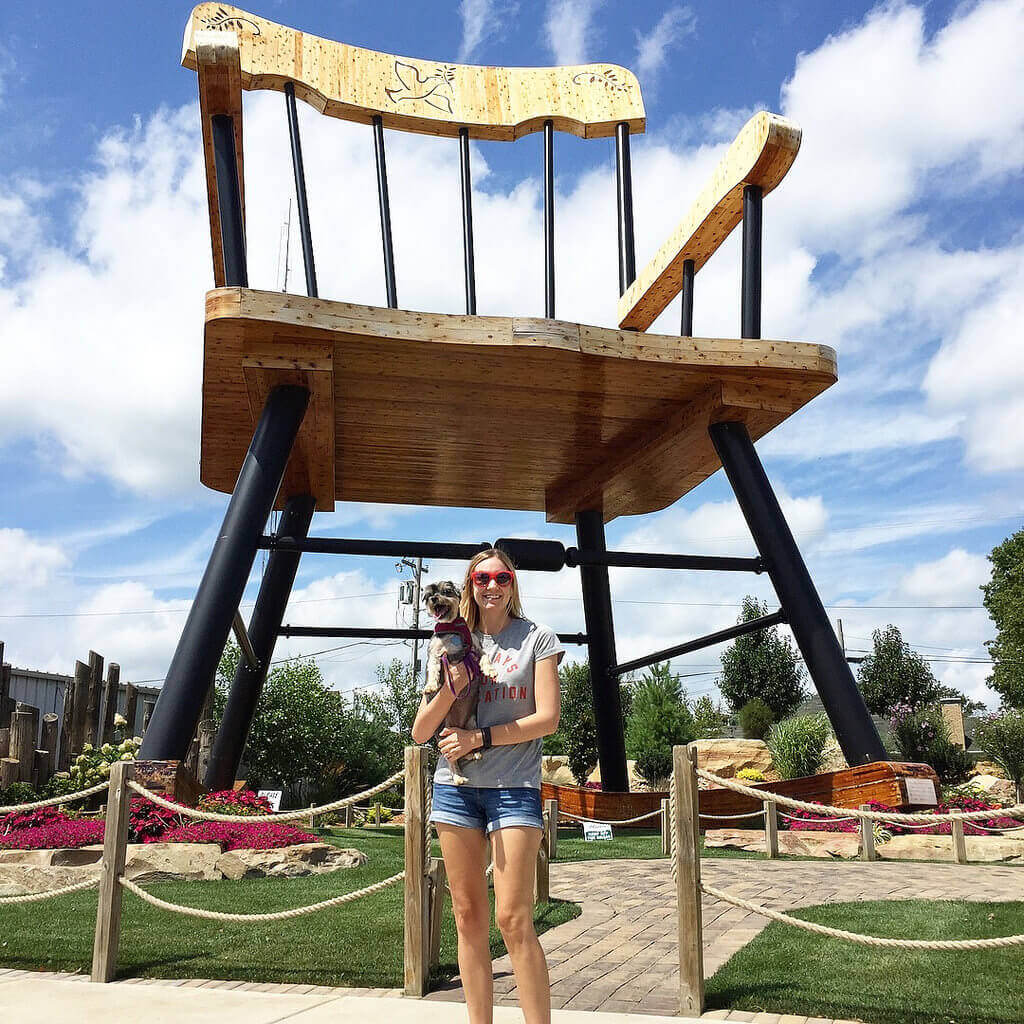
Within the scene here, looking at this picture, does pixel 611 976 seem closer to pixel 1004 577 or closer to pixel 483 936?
pixel 483 936

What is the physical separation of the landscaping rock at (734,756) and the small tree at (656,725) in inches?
41.9

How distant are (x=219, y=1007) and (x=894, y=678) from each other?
41145 millimetres

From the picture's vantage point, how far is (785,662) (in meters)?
42.9

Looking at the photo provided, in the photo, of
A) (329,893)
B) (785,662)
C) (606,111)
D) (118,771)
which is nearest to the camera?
(118,771)

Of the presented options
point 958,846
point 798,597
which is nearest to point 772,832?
point 958,846

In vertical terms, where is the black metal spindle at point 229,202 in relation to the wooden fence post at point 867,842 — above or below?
above

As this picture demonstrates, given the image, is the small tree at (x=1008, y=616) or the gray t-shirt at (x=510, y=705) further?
the small tree at (x=1008, y=616)

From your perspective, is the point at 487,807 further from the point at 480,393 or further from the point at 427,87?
the point at 427,87

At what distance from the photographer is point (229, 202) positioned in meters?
9.61

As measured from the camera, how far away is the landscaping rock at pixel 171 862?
8047 millimetres

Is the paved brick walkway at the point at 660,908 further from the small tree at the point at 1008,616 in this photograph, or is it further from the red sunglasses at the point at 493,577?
the small tree at the point at 1008,616

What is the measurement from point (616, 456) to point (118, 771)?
7.94m

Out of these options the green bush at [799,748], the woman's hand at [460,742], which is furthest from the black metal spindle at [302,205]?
the green bush at [799,748]

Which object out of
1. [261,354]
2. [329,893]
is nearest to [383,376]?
[261,354]
